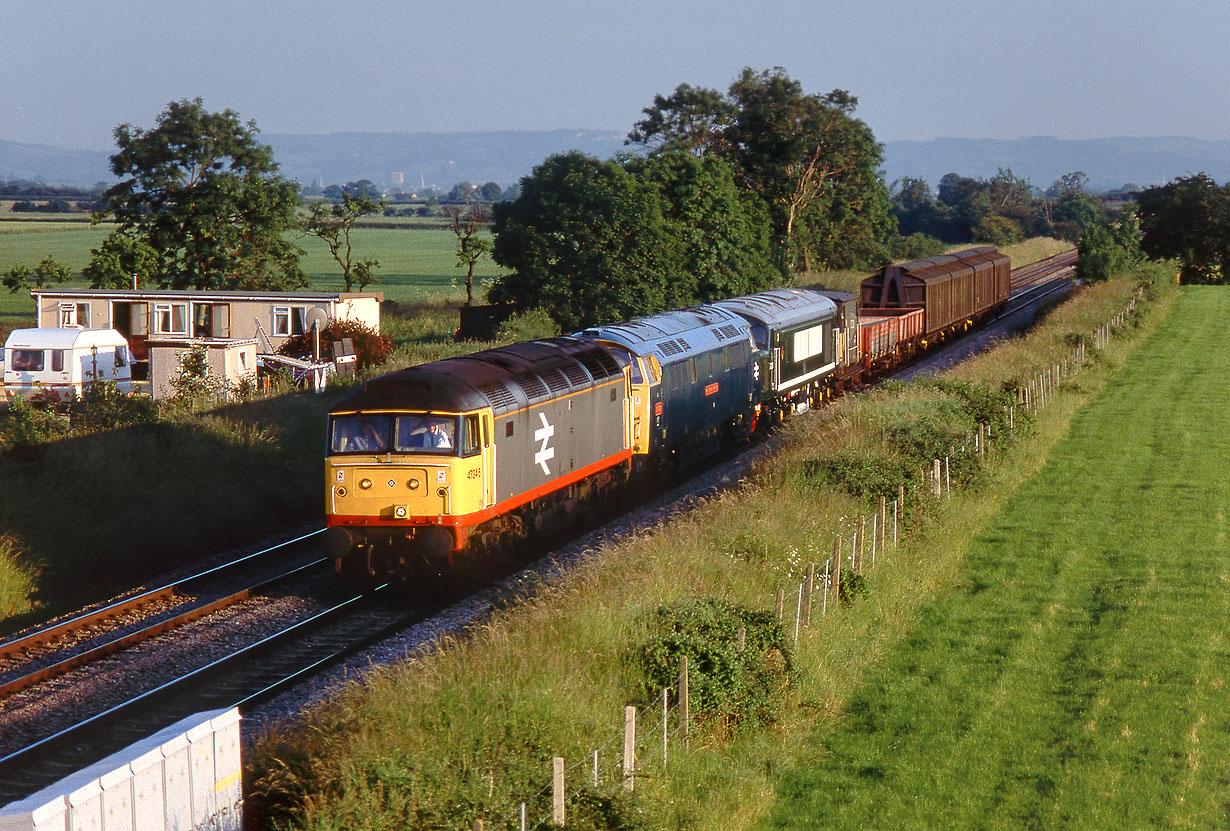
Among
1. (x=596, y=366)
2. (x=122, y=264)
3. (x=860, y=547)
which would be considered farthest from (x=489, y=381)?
(x=122, y=264)

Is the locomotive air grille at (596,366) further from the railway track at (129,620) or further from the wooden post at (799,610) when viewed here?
the wooden post at (799,610)

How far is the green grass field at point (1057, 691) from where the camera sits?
12758mm

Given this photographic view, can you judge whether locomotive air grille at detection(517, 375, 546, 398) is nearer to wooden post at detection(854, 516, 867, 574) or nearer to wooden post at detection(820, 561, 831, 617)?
wooden post at detection(854, 516, 867, 574)

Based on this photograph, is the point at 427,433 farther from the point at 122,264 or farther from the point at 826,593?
the point at 122,264

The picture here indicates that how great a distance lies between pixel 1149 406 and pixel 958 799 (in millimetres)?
32055

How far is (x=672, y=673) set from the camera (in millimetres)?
12922

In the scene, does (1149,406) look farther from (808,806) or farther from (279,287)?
(279,287)

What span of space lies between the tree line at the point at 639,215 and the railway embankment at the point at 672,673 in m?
36.7

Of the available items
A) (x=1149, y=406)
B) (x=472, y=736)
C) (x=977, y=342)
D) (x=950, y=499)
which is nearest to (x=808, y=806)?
(x=472, y=736)

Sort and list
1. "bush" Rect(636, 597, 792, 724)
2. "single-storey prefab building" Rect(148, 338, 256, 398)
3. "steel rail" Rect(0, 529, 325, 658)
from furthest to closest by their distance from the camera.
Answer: "single-storey prefab building" Rect(148, 338, 256, 398) < "steel rail" Rect(0, 529, 325, 658) < "bush" Rect(636, 597, 792, 724)

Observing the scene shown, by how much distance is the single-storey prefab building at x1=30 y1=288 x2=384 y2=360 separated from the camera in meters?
49.1

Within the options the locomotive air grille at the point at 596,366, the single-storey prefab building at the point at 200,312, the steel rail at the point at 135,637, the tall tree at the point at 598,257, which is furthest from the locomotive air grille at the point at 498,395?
the tall tree at the point at 598,257

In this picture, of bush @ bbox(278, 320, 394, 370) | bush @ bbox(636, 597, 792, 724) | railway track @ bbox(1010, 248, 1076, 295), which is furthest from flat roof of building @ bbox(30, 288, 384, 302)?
railway track @ bbox(1010, 248, 1076, 295)

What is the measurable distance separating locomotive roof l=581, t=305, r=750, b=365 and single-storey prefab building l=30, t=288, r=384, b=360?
780 inches
